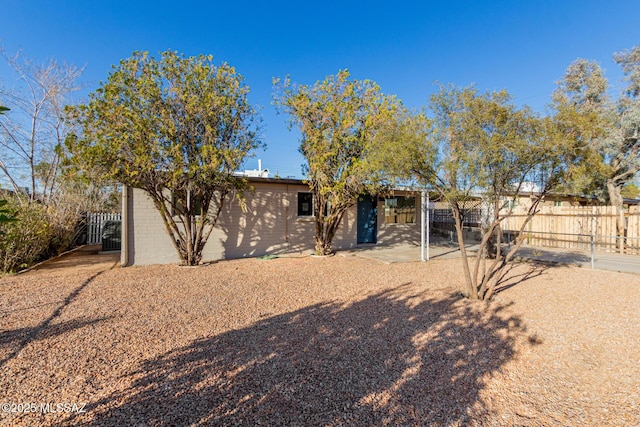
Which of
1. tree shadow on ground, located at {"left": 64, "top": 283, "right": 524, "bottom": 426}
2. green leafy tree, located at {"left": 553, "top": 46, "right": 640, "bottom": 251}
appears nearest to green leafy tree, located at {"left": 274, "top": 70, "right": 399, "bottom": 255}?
tree shadow on ground, located at {"left": 64, "top": 283, "right": 524, "bottom": 426}

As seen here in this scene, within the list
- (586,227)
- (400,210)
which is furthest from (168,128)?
(586,227)

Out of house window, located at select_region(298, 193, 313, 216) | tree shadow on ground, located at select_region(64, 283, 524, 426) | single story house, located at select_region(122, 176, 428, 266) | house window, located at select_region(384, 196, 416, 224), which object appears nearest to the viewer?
tree shadow on ground, located at select_region(64, 283, 524, 426)

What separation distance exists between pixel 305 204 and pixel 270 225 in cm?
162

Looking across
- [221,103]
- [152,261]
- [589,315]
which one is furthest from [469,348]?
[152,261]

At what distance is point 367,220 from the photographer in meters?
12.9

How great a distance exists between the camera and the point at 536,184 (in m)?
5.30

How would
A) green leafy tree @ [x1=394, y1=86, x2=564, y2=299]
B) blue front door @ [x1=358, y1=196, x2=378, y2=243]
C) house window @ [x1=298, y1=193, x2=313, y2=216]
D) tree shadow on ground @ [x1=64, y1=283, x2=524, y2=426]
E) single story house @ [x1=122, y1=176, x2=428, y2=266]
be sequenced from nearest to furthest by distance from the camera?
tree shadow on ground @ [x1=64, y1=283, x2=524, y2=426] → green leafy tree @ [x1=394, y1=86, x2=564, y2=299] → single story house @ [x1=122, y1=176, x2=428, y2=266] → house window @ [x1=298, y1=193, x2=313, y2=216] → blue front door @ [x1=358, y1=196, x2=378, y2=243]

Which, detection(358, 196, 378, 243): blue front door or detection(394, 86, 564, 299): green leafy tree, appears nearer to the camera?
detection(394, 86, 564, 299): green leafy tree

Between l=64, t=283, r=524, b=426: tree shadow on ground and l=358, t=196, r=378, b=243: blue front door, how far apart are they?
824cm

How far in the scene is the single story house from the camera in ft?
28.7

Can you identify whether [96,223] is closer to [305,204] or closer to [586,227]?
[305,204]

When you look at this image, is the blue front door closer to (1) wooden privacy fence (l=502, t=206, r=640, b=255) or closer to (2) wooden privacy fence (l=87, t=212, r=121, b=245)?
(1) wooden privacy fence (l=502, t=206, r=640, b=255)

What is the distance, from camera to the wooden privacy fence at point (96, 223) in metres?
13.4

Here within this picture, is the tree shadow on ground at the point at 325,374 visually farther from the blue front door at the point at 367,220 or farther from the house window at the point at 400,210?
the house window at the point at 400,210
